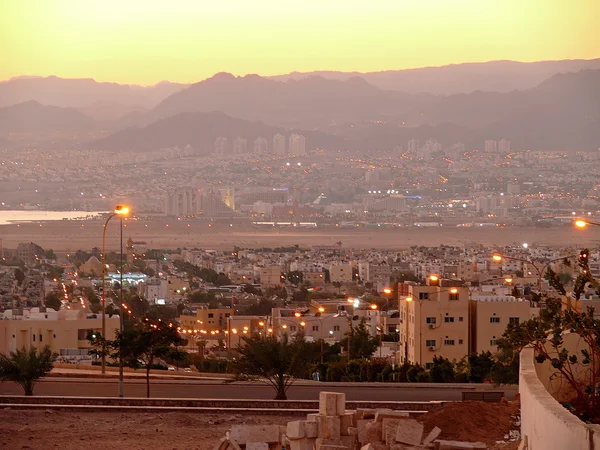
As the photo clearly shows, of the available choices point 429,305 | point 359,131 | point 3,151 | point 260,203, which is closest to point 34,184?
point 3,151

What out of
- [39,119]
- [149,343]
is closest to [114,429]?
[149,343]

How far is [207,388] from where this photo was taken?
12.9 meters

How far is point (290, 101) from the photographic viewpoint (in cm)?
17325

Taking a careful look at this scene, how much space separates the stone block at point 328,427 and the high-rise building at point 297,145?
132m

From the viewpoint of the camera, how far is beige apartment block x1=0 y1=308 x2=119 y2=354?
2280 cm

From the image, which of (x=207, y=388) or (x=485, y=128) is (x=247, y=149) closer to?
(x=485, y=128)

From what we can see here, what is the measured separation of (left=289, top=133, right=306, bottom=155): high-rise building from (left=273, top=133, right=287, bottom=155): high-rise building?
1055 millimetres

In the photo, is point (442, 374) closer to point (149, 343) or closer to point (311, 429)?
point (149, 343)

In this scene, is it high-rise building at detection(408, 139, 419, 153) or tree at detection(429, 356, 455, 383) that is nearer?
tree at detection(429, 356, 455, 383)

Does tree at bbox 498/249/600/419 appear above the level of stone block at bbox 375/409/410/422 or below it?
above

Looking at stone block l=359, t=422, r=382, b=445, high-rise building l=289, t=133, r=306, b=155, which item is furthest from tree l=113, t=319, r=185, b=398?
high-rise building l=289, t=133, r=306, b=155

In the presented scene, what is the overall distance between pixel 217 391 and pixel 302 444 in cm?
568

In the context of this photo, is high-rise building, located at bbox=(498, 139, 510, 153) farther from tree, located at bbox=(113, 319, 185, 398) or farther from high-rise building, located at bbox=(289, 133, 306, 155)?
tree, located at bbox=(113, 319, 185, 398)

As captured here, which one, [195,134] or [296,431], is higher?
[195,134]
